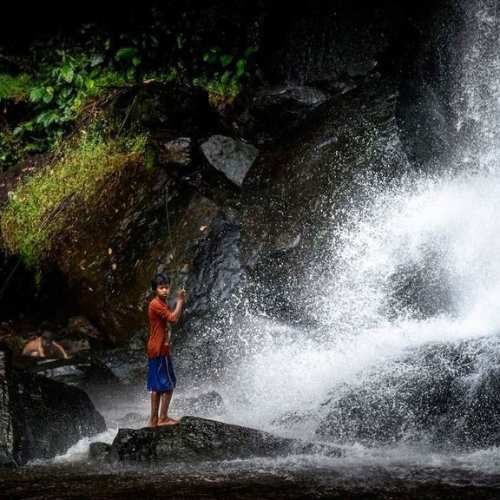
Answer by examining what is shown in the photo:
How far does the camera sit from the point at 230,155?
1003 centimetres

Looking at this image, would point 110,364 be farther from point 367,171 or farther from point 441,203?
point 441,203

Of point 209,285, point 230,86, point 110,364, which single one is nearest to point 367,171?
point 209,285

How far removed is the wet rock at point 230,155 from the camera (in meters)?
9.84

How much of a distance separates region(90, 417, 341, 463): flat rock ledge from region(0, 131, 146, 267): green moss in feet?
16.2

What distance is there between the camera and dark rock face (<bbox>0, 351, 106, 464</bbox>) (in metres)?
5.48

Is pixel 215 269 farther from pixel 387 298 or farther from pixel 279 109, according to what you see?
pixel 279 109

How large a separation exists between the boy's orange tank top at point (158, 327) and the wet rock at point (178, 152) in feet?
14.4

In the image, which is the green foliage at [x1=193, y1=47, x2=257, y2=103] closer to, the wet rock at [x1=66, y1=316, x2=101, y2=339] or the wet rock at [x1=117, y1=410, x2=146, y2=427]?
the wet rock at [x1=66, y1=316, x2=101, y2=339]

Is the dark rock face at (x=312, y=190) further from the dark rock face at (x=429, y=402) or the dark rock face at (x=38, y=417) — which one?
the dark rock face at (x=38, y=417)

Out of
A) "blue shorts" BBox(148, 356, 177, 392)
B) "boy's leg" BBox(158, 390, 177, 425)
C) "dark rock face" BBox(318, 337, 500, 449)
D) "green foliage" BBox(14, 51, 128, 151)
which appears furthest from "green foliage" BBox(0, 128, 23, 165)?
"dark rock face" BBox(318, 337, 500, 449)

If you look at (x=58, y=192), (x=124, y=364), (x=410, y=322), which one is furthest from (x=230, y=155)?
(x=410, y=322)

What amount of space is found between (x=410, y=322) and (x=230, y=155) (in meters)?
3.92

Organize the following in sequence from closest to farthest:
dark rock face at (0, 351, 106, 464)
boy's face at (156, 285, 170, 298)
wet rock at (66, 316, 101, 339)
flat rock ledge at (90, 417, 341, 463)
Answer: flat rock ledge at (90, 417, 341, 463) < dark rock face at (0, 351, 106, 464) < boy's face at (156, 285, 170, 298) < wet rock at (66, 316, 101, 339)

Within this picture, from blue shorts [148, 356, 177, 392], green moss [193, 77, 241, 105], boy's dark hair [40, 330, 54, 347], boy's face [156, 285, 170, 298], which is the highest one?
green moss [193, 77, 241, 105]
